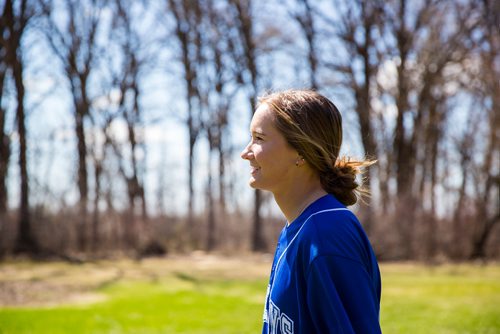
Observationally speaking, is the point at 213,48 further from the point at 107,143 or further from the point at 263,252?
the point at 263,252

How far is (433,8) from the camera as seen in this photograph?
78.3 feet

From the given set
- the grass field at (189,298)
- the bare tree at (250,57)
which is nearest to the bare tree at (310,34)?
the bare tree at (250,57)

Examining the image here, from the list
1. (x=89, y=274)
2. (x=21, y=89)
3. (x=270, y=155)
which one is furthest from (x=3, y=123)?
(x=270, y=155)

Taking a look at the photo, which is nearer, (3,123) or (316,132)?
(316,132)

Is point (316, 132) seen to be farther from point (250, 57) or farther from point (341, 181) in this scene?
point (250, 57)

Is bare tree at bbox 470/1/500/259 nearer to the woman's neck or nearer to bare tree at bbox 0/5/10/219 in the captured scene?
bare tree at bbox 0/5/10/219

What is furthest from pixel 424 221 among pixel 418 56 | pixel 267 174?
pixel 267 174

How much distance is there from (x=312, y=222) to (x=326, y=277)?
0.65 ft

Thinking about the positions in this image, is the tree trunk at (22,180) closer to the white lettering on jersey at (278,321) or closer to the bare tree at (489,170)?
the bare tree at (489,170)

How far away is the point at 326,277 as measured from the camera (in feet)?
5.92

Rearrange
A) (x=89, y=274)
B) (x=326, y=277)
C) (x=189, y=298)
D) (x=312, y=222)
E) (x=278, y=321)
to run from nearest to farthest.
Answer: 1. (x=326, y=277)
2. (x=312, y=222)
3. (x=278, y=321)
4. (x=189, y=298)
5. (x=89, y=274)

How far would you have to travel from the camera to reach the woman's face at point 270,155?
6.97 feet

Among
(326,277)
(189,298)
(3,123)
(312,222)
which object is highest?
(3,123)

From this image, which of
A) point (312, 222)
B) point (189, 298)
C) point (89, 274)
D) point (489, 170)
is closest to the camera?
point (312, 222)
